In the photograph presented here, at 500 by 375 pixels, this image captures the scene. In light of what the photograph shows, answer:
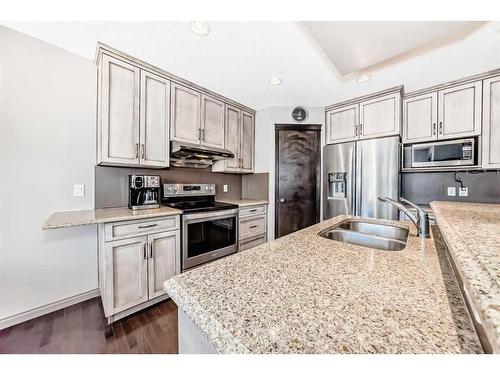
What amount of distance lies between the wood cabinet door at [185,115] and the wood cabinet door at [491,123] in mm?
3025

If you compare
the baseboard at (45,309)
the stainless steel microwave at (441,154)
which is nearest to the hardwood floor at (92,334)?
the baseboard at (45,309)

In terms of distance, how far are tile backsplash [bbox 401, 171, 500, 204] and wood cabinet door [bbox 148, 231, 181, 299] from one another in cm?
292

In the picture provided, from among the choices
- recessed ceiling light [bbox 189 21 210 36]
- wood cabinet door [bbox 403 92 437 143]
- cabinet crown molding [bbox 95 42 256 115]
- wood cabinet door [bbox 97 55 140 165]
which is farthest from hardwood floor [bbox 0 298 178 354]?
wood cabinet door [bbox 403 92 437 143]

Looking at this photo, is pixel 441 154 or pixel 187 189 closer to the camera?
pixel 441 154

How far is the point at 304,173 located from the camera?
3.03 m

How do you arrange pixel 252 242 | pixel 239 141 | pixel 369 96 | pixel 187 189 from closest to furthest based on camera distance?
pixel 187 189
pixel 369 96
pixel 252 242
pixel 239 141

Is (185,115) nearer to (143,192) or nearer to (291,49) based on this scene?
(143,192)

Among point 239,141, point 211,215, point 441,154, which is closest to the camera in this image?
point 211,215

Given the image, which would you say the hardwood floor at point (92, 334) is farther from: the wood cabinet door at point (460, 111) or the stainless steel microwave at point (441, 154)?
the wood cabinet door at point (460, 111)

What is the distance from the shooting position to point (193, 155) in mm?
2396

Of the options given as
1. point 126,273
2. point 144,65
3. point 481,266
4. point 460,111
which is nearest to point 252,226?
point 126,273

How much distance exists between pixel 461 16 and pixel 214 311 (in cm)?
151

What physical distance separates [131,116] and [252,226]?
6.00 feet

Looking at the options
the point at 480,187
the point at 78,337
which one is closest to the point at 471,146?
the point at 480,187
